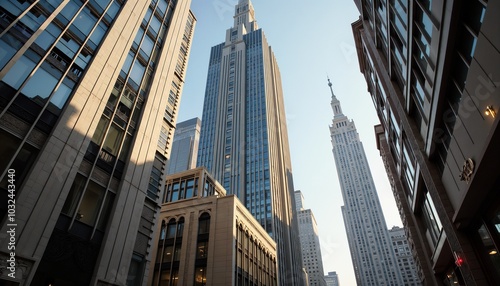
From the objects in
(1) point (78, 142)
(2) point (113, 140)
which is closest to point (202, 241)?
(2) point (113, 140)

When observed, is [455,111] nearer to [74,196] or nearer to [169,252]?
[74,196]

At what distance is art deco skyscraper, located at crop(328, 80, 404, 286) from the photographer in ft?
449

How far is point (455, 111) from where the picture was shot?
1238cm

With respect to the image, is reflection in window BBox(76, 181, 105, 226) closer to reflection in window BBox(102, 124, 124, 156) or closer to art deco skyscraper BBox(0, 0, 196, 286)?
art deco skyscraper BBox(0, 0, 196, 286)

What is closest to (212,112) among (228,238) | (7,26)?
(228,238)

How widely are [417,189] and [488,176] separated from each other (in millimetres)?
11445

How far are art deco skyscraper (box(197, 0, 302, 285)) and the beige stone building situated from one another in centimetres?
3710

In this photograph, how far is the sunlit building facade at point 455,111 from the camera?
9.48m

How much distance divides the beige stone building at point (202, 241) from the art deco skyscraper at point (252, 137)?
37.1 metres

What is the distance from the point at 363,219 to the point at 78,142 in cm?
15647

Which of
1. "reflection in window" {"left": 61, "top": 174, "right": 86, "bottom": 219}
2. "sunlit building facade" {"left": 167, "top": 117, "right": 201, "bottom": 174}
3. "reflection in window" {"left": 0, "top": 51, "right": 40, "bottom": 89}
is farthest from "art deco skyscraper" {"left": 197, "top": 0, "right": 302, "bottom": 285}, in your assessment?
"reflection in window" {"left": 0, "top": 51, "right": 40, "bottom": 89}

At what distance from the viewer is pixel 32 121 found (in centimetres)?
1297

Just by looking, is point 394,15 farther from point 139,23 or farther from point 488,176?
point 139,23

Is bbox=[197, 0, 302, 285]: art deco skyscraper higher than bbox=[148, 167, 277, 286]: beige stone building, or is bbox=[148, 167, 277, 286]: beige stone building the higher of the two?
bbox=[197, 0, 302, 285]: art deco skyscraper
